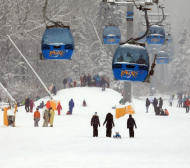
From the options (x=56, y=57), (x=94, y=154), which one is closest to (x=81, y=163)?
(x=94, y=154)

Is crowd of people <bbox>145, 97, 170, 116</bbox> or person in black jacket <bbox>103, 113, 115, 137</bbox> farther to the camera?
crowd of people <bbox>145, 97, 170, 116</bbox>

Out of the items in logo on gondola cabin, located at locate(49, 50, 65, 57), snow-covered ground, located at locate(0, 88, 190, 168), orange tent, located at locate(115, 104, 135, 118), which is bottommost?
snow-covered ground, located at locate(0, 88, 190, 168)

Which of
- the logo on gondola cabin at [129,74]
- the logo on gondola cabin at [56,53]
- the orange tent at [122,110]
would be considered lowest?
the orange tent at [122,110]

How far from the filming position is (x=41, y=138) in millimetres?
18266

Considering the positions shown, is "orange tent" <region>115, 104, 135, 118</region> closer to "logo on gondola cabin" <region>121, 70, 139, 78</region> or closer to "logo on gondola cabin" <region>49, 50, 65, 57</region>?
"logo on gondola cabin" <region>49, 50, 65, 57</region>

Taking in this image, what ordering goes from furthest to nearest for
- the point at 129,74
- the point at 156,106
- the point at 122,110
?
the point at 156,106, the point at 122,110, the point at 129,74

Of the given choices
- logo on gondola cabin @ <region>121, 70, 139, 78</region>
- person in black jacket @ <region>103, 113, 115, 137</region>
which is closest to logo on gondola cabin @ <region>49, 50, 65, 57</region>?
logo on gondola cabin @ <region>121, 70, 139, 78</region>

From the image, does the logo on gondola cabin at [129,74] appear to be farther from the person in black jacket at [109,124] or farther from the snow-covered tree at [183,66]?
the snow-covered tree at [183,66]

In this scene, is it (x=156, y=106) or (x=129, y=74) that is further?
(x=156, y=106)

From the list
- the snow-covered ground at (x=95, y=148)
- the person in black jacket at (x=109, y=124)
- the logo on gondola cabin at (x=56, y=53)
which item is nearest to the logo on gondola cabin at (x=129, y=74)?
the snow-covered ground at (x=95, y=148)

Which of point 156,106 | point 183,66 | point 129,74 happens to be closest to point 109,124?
point 129,74

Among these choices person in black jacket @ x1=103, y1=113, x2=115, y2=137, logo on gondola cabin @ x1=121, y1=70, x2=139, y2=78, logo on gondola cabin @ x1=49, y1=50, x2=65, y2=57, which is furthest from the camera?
person in black jacket @ x1=103, y1=113, x2=115, y2=137

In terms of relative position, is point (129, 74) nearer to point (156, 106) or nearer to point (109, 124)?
point (109, 124)

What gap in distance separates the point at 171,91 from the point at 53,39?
73828 mm
